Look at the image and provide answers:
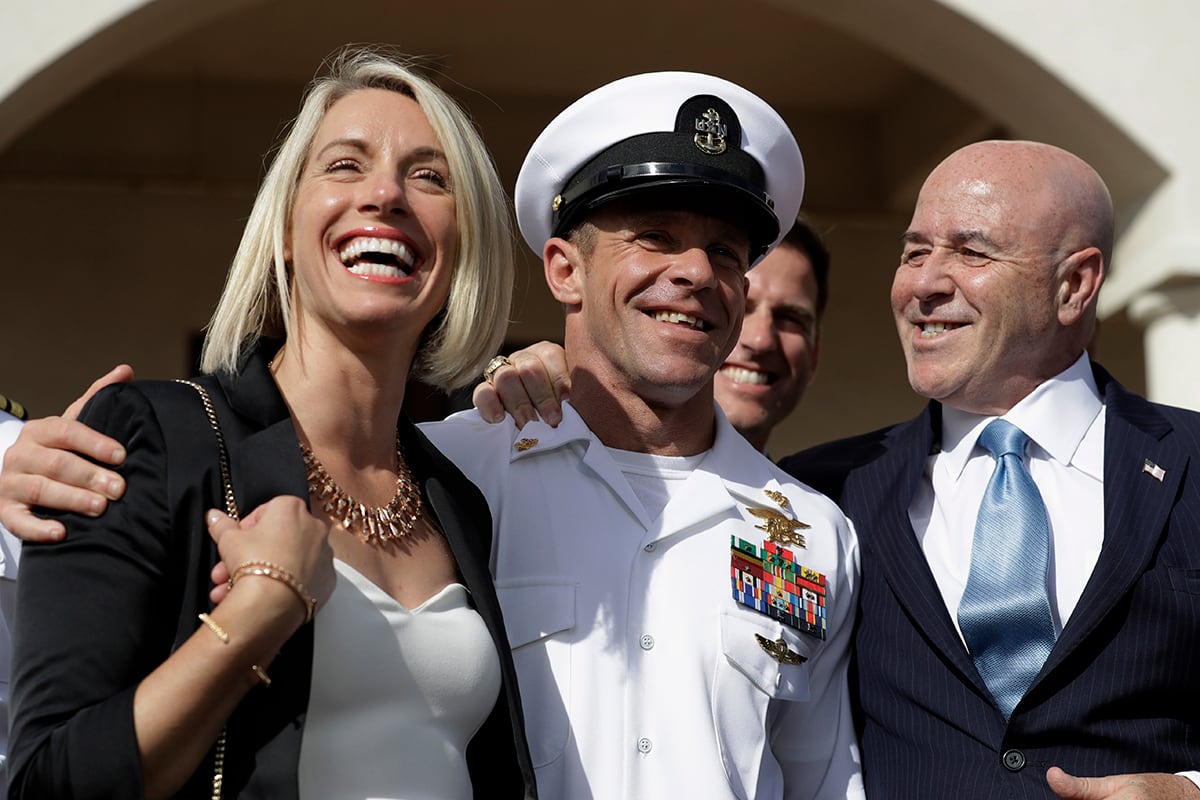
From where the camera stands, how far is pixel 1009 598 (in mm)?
2840

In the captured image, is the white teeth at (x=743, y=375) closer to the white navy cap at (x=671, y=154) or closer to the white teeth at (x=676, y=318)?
the white navy cap at (x=671, y=154)

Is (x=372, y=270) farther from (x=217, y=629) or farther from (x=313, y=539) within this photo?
(x=217, y=629)

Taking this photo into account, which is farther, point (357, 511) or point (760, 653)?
point (760, 653)

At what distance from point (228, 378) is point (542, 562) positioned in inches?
27.9

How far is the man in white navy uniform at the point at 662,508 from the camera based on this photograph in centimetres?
264

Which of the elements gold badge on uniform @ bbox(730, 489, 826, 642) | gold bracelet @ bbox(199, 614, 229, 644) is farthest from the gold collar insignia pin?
gold bracelet @ bbox(199, 614, 229, 644)

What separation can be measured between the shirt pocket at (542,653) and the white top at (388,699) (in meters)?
0.35

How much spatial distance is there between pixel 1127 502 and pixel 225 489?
166cm

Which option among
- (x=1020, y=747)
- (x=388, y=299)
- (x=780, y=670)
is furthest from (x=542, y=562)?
(x=1020, y=747)

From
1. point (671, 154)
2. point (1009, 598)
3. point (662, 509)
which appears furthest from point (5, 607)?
point (1009, 598)

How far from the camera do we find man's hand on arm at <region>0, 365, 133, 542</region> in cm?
196

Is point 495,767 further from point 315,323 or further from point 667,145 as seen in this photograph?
point 667,145

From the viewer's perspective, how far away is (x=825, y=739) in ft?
9.46

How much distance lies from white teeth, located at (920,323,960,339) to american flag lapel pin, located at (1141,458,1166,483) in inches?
18.3
